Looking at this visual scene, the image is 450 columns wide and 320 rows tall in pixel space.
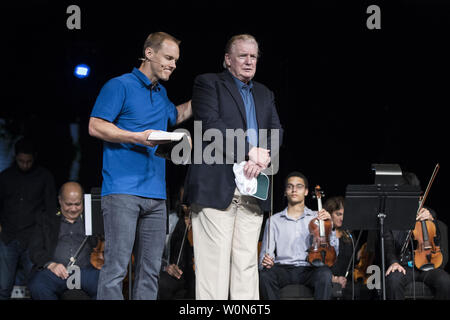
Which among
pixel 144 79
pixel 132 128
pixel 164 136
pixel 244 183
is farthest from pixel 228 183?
pixel 144 79

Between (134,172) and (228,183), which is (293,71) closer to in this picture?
(228,183)

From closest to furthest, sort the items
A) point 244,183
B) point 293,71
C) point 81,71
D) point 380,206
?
point 244,183 < point 380,206 < point 81,71 < point 293,71

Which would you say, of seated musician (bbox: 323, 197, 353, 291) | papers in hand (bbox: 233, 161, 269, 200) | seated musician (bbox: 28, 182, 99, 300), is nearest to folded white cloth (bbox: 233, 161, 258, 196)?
papers in hand (bbox: 233, 161, 269, 200)

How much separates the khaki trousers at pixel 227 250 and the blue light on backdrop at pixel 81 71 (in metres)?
2.92

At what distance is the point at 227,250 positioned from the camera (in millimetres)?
2566

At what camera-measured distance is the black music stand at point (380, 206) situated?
3598 mm

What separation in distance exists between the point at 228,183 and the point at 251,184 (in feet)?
0.36

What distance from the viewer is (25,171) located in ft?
16.4

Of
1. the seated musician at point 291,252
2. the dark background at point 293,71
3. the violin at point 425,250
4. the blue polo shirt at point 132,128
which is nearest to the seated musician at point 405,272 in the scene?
the violin at point 425,250

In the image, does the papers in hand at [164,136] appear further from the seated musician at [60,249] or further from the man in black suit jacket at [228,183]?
the seated musician at [60,249]

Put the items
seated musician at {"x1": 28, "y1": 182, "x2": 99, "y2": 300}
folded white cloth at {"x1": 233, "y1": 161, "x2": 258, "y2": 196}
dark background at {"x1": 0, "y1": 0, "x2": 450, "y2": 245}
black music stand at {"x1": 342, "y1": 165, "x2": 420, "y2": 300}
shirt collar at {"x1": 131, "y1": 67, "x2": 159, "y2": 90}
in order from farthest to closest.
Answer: dark background at {"x1": 0, "y1": 0, "x2": 450, "y2": 245} → seated musician at {"x1": 28, "y1": 182, "x2": 99, "y2": 300} → black music stand at {"x1": 342, "y1": 165, "x2": 420, "y2": 300} → shirt collar at {"x1": 131, "y1": 67, "x2": 159, "y2": 90} → folded white cloth at {"x1": 233, "y1": 161, "x2": 258, "y2": 196}

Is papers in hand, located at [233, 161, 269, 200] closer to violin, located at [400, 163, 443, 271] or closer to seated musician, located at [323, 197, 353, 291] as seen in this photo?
seated musician, located at [323, 197, 353, 291]

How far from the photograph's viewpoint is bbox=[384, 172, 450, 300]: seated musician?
420cm

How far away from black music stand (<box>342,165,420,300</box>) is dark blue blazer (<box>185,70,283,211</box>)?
1098mm
